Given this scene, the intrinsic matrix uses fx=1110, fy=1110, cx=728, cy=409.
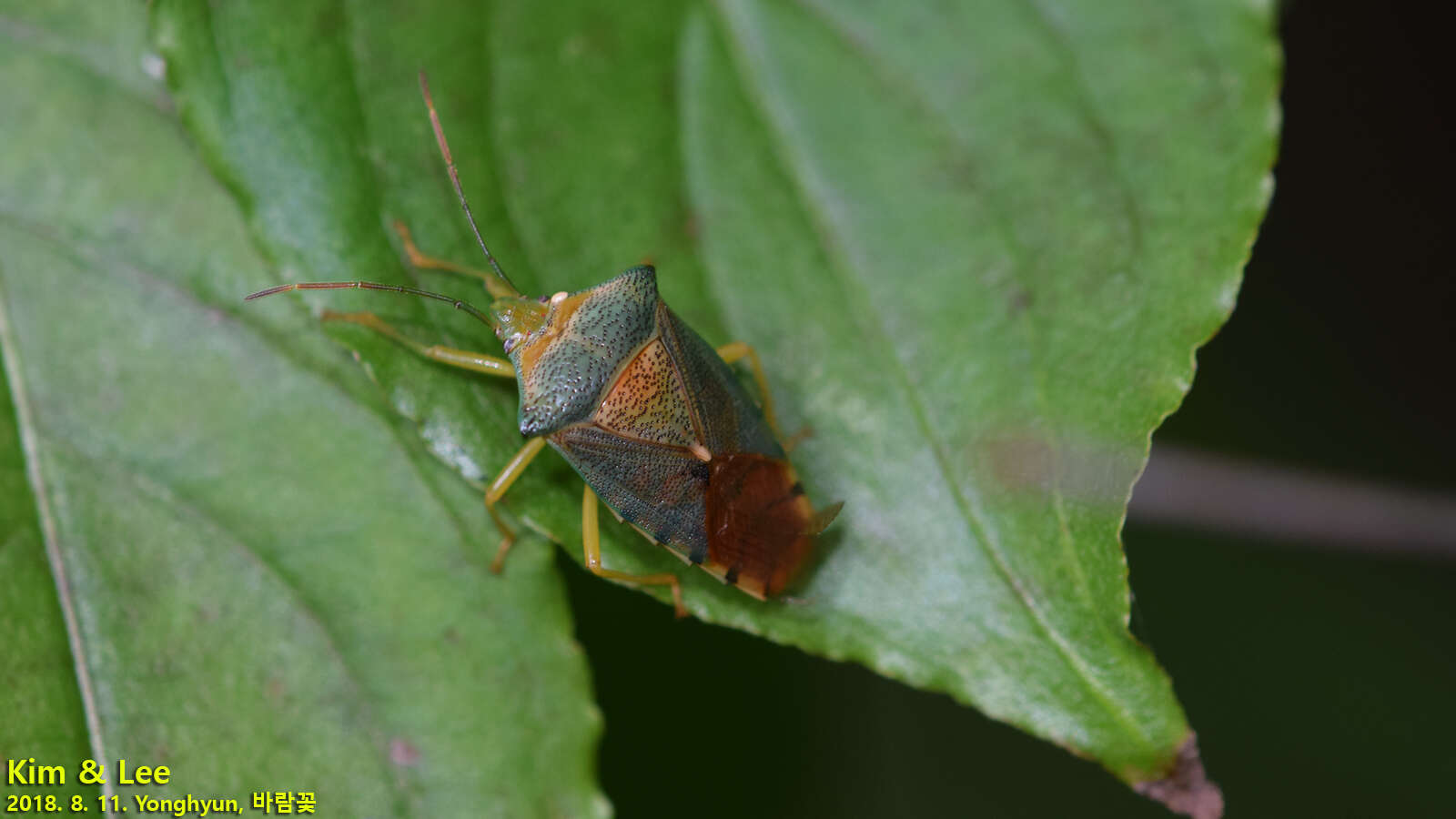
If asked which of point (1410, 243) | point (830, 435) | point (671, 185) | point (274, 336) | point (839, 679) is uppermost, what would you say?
point (274, 336)

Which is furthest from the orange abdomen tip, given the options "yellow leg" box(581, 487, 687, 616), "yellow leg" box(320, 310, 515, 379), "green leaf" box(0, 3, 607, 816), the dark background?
the dark background

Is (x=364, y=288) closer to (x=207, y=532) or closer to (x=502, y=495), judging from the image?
(x=502, y=495)

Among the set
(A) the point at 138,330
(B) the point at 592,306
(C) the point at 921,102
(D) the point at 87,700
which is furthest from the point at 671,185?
(D) the point at 87,700

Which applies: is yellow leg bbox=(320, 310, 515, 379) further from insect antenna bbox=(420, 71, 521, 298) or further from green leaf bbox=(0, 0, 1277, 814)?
insect antenna bbox=(420, 71, 521, 298)

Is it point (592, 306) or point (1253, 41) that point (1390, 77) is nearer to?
point (1253, 41)

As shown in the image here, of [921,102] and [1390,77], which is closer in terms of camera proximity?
[921,102]

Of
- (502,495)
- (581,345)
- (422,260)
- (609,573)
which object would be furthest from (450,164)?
(609,573)

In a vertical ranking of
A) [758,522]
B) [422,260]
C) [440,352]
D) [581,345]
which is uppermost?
[422,260]
